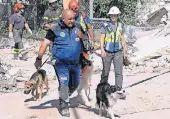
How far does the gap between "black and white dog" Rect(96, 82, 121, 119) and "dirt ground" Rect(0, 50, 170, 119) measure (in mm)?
214

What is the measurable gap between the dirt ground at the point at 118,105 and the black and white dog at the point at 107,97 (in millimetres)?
214

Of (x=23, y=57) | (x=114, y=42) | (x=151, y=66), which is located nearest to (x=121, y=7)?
(x=23, y=57)

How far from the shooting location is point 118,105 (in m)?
7.88

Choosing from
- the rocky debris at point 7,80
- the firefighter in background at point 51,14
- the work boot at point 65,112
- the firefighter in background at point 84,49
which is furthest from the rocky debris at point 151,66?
the work boot at point 65,112

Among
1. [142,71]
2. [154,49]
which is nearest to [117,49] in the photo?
[142,71]

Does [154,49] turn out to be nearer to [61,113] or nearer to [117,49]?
[117,49]

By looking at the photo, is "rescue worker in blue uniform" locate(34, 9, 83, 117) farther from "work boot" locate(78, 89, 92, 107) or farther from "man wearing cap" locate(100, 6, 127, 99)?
"man wearing cap" locate(100, 6, 127, 99)

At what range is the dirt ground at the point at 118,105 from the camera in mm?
7254

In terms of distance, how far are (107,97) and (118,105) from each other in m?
1.08

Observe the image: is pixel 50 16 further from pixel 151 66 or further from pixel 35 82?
pixel 35 82

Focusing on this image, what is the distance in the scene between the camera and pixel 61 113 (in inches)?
284

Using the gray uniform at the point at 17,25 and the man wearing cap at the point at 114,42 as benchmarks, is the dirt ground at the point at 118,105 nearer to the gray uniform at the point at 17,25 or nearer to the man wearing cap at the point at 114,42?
the man wearing cap at the point at 114,42

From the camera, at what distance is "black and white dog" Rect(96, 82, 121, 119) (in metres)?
6.82

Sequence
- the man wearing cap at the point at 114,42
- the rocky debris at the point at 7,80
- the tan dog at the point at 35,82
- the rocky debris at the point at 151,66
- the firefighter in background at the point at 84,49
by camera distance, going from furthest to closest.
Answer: the rocky debris at the point at 151,66 < the rocky debris at the point at 7,80 < the tan dog at the point at 35,82 < the man wearing cap at the point at 114,42 < the firefighter in background at the point at 84,49
